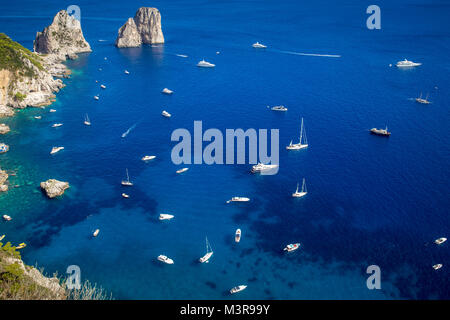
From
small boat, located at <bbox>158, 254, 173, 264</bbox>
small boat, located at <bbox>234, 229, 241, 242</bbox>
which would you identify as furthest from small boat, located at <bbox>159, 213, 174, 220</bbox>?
small boat, located at <bbox>234, 229, 241, 242</bbox>

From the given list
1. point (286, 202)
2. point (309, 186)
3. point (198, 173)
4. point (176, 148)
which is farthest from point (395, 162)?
point (176, 148)

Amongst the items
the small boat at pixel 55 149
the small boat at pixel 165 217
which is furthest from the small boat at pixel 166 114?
the small boat at pixel 165 217

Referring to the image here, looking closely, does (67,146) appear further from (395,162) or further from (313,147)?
(395,162)

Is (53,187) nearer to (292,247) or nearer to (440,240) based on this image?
(292,247)

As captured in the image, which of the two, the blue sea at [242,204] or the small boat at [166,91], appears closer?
the blue sea at [242,204]

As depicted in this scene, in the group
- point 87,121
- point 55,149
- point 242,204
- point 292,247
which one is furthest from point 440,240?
point 87,121

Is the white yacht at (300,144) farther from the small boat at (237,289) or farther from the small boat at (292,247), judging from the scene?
the small boat at (237,289)

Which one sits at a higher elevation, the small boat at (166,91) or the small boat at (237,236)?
the small boat at (166,91)

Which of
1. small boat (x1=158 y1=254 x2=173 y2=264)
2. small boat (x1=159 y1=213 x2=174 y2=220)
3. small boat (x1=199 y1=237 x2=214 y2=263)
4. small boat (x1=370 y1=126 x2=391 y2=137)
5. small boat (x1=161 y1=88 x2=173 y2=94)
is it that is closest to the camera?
small boat (x1=158 y1=254 x2=173 y2=264)

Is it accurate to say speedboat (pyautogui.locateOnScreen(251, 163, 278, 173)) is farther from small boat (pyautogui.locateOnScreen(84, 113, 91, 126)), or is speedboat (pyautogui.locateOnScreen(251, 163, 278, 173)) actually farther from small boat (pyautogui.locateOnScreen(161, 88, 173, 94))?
small boat (pyautogui.locateOnScreen(161, 88, 173, 94))

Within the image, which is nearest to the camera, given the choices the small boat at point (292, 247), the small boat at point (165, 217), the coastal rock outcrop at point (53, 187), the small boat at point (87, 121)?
the small boat at point (292, 247)
